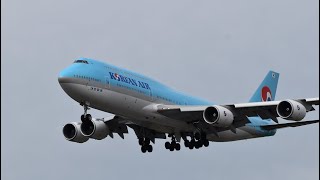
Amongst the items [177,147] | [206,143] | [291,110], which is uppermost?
[177,147]

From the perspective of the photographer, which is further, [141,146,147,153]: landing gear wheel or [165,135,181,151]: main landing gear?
[165,135,181,151]: main landing gear

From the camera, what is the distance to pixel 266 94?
75750 millimetres

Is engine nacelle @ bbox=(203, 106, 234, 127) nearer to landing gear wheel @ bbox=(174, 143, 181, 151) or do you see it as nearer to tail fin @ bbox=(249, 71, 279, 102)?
landing gear wheel @ bbox=(174, 143, 181, 151)

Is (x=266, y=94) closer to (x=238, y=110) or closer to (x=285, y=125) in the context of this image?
(x=285, y=125)

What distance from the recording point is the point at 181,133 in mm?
65438

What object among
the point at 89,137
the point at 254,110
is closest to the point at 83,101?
the point at 89,137

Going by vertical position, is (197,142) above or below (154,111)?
below

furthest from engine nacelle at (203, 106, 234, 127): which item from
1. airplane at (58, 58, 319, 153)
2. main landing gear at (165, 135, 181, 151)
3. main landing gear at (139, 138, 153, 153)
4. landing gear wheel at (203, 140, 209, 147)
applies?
main landing gear at (139, 138, 153, 153)

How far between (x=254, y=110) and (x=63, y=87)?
13009 millimetres

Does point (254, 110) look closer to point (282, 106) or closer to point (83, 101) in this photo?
point (282, 106)

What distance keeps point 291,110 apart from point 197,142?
8.84 metres

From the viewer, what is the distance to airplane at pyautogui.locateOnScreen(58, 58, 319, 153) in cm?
5822

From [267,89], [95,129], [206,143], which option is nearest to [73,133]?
[95,129]

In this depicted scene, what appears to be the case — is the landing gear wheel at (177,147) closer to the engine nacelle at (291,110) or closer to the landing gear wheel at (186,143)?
the landing gear wheel at (186,143)
